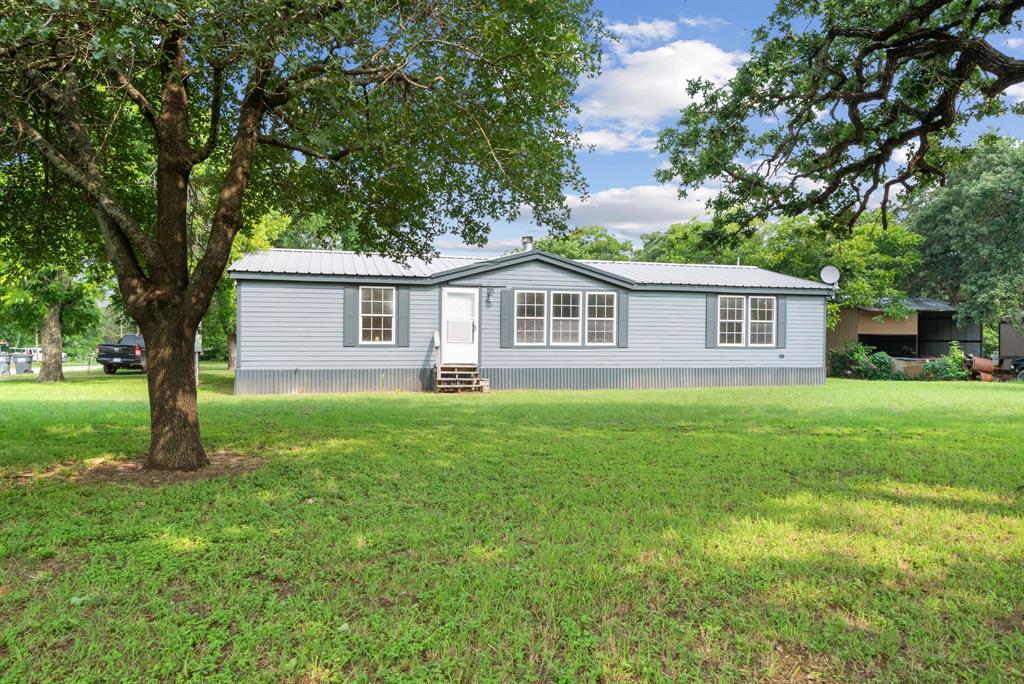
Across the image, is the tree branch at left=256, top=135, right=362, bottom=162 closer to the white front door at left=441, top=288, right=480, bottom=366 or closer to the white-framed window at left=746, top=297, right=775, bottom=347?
the white front door at left=441, top=288, right=480, bottom=366

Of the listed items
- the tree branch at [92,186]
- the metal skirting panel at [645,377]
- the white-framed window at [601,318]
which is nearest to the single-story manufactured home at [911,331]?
the metal skirting panel at [645,377]

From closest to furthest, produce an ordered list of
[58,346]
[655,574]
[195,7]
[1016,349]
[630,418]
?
[655,574]
[195,7]
[630,418]
[58,346]
[1016,349]

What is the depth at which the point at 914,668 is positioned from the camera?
280 centimetres

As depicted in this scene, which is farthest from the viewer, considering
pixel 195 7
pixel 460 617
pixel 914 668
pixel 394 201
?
pixel 394 201

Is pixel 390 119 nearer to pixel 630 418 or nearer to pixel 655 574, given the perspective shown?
pixel 655 574

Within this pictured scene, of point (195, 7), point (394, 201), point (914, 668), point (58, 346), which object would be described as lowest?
point (914, 668)

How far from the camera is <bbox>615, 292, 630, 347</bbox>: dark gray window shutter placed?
57.9 ft

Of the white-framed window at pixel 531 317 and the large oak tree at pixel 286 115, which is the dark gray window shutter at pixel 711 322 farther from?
the large oak tree at pixel 286 115

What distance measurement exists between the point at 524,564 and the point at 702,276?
16.9 m

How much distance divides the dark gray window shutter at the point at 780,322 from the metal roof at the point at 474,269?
457 mm

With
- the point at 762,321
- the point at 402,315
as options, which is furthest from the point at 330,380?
the point at 762,321

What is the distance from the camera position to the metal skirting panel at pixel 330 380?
1515 cm

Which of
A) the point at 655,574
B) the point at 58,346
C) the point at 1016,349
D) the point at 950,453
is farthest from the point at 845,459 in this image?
the point at 1016,349

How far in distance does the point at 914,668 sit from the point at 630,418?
8052mm
